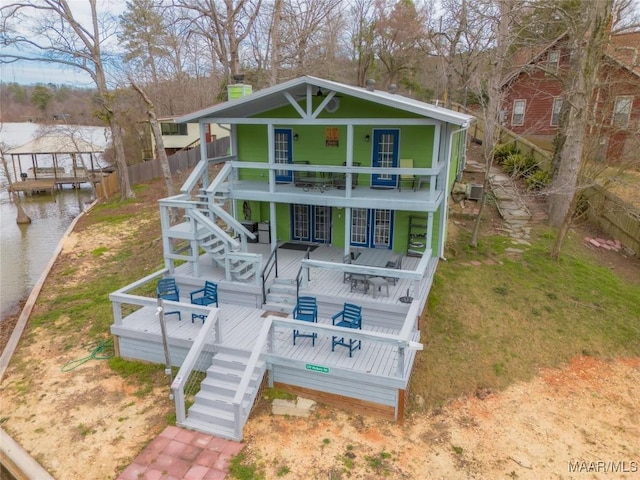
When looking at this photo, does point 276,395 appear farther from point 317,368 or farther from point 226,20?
point 226,20

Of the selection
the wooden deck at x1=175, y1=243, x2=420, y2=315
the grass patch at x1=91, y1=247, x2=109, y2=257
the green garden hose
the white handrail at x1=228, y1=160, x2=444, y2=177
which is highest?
the white handrail at x1=228, y1=160, x2=444, y2=177

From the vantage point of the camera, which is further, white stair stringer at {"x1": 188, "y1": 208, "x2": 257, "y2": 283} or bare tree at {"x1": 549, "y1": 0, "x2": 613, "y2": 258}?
bare tree at {"x1": 549, "y1": 0, "x2": 613, "y2": 258}

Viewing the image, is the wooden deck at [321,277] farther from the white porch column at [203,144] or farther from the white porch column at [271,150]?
the white porch column at [203,144]

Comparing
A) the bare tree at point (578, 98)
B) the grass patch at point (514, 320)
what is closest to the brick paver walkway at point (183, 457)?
the grass patch at point (514, 320)

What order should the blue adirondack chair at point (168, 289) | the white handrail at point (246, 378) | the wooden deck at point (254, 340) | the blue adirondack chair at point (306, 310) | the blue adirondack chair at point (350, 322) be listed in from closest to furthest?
the white handrail at point (246, 378) < the wooden deck at point (254, 340) < the blue adirondack chair at point (350, 322) < the blue adirondack chair at point (306, 310) < the blue adirondack chair at point (168, 289)

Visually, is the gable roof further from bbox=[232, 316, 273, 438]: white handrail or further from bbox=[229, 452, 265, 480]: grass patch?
bbox=[229, 452, 265, 480]: grass patch

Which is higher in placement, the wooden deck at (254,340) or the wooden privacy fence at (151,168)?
the wooden privacy fence at (151,168)

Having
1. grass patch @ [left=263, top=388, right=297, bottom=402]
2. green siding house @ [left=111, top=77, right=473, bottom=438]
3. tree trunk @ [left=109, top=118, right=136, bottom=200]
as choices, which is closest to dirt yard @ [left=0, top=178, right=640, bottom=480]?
grass patch @ [left=263, top=388, right=297, bottom=402]
